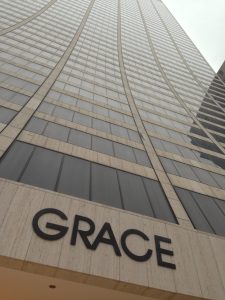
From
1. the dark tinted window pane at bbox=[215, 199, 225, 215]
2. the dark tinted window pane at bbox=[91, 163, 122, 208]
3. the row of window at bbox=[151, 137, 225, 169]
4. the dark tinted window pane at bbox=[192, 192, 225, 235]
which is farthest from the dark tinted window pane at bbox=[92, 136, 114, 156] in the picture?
the dark tinted window pane at bbox=[215, 199, 225, 215]

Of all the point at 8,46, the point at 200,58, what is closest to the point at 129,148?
the point at 8,46

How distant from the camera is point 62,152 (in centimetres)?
2100

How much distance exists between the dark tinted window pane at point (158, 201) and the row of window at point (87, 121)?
23.4 ft

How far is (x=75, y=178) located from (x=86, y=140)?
591 cm

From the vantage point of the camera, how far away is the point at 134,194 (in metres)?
19.6

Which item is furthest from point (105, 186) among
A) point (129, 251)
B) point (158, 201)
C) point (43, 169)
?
point (129, 251)

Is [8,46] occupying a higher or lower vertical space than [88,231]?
lower

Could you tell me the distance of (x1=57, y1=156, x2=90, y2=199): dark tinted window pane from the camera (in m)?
17.4

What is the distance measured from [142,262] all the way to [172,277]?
1435mm

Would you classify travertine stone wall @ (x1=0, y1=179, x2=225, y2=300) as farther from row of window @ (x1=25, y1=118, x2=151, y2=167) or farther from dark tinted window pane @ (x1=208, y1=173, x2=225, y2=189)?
dark tinted window pane @ (x1=208, y1=173, x2=225, y2=189)

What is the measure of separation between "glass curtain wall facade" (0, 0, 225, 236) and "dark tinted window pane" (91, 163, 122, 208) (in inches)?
2.9

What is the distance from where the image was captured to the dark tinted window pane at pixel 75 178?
57.1ft

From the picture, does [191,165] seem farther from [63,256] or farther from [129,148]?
[63,256]

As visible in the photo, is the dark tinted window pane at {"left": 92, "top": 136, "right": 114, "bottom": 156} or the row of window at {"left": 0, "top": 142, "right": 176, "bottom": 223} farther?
the dark tinted window pane at {"left": 92, "top": 136, "right": 114, "bottom": 156}
